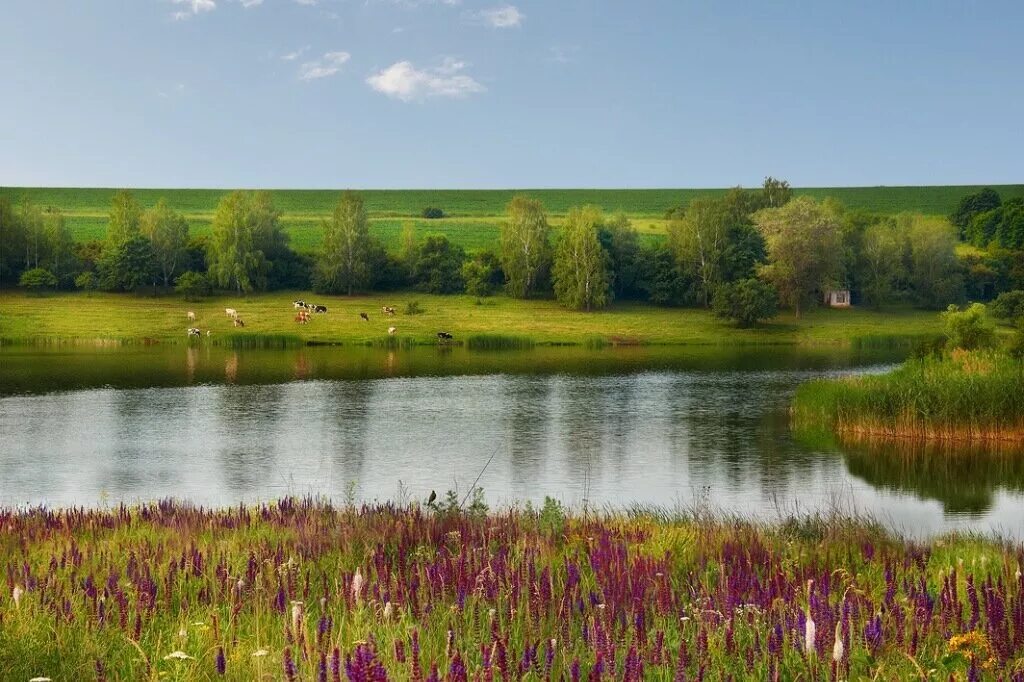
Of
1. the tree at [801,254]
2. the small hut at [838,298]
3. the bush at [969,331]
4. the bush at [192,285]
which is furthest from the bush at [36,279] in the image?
the bush at [969,331]

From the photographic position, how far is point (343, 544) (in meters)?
9.36

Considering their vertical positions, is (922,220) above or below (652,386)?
above

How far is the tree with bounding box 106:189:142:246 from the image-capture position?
11112 centimetres

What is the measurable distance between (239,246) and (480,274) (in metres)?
25.9

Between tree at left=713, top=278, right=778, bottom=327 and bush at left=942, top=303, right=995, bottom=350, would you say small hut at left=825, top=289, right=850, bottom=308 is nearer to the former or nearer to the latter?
tree at left=713, top=278, right=778, bottom=327

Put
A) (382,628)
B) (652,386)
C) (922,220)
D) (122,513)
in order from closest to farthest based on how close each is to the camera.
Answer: (382,628), (122,513), (652,386), (922,220)

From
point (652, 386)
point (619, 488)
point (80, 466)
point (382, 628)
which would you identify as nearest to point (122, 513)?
point (382, 628)

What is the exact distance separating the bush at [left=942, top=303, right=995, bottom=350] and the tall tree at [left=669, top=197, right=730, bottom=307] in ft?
232

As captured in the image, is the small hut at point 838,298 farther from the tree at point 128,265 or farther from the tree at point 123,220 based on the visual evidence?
the tree at point 123,220

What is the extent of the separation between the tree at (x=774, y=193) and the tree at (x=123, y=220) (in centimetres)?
7529

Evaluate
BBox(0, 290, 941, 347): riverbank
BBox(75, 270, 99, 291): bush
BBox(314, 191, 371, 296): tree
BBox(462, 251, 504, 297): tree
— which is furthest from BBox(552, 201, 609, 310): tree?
BBox(75, 270, 99, 291): bush

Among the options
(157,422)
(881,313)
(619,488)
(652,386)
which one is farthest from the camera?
(881,313)

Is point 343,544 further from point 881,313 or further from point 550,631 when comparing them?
point 881,313

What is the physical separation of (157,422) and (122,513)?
23.6m
